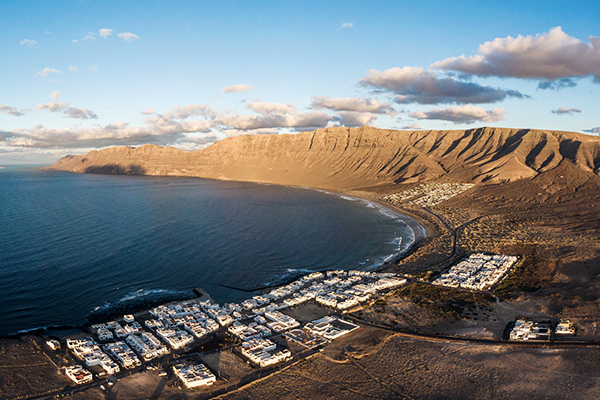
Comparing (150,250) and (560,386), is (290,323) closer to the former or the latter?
(560,386)

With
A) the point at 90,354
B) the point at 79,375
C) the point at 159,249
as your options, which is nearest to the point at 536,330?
the point at 79,375

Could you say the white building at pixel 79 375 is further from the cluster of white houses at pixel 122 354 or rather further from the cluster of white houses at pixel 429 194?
the cluster of white houses at pixel 429 194

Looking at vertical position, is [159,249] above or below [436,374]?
above

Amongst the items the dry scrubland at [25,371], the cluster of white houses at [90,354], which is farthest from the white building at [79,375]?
the cluster of white houses at [90,354]

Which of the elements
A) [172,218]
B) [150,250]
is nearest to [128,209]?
[172,218]

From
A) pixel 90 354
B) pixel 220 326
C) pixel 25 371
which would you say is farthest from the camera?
pixel 220 326

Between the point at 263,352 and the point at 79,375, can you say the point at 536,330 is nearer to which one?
the point at 263,352

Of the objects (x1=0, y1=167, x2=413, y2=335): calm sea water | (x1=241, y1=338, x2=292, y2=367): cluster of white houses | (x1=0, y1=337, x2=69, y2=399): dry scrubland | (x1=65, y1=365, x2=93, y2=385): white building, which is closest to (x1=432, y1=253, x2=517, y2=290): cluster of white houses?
(x1=0, y1=167, x2=413, y2=335): calm sea water
